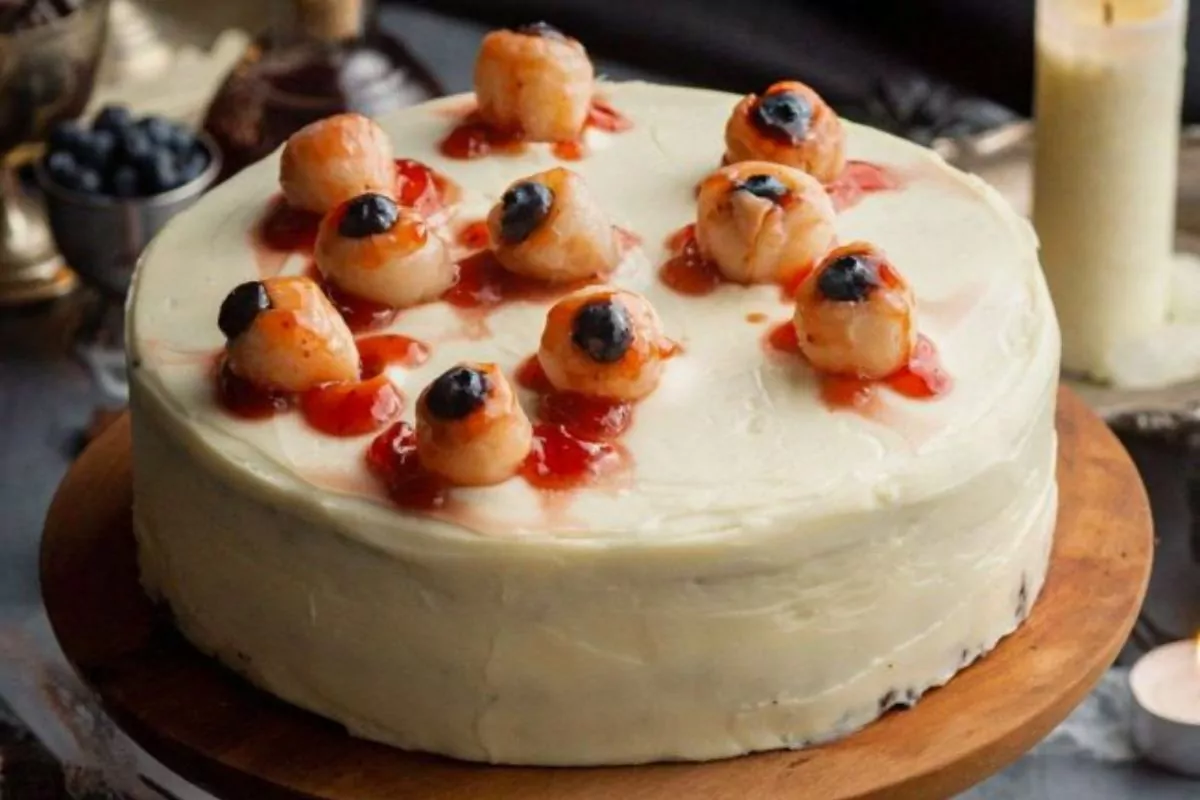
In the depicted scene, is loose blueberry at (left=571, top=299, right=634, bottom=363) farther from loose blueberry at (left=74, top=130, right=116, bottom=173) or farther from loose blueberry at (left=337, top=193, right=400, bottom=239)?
loose blueberry at (left=74, top=130, right=116, bottom=173)

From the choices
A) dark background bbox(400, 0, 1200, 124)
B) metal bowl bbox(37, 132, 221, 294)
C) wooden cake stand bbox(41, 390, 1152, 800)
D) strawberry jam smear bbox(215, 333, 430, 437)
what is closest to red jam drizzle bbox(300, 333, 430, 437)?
strawberry jam smear bbox(215, 333, 430, 437)

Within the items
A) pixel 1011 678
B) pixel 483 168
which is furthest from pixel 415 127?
pixel 1011 678

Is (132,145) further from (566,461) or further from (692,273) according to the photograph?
(566,461)

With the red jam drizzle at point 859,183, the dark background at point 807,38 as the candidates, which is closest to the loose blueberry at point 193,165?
the dark background at point 807,38

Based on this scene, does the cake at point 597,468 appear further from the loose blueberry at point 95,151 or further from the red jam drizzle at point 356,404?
the loose blueberry at point 95,151

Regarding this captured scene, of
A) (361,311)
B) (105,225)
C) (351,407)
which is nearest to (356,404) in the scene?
(351,407)

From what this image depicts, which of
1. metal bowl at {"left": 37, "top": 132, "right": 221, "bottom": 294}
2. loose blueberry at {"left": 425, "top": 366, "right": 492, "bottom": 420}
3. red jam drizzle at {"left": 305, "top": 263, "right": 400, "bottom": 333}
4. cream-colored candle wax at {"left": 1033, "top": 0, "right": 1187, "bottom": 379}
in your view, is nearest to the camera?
loose blueberry at {"left": 425, "top": 366, "right": 492, "bottom": 420}

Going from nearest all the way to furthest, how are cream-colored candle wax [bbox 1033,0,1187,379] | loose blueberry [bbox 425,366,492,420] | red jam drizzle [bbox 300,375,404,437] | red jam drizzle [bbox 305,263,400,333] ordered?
loose blueberry [bbox 425,366,492,420] < red jam drizzle [bbox 300,375,404,437] < red jam drizzle [bbox 305,263,400,333] < cream-colored candle wax [bbox 1033,0,1187,379]
